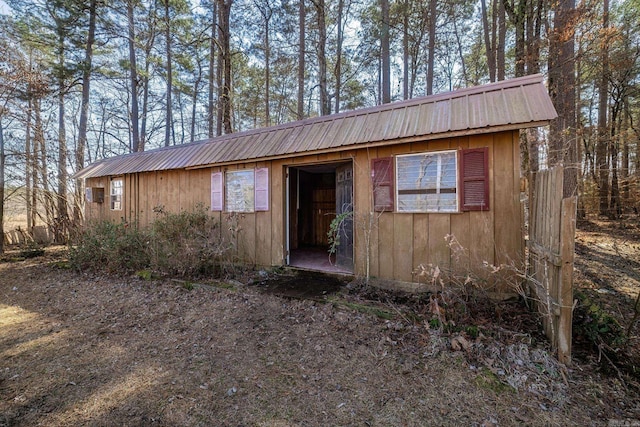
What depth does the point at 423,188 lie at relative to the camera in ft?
13.2

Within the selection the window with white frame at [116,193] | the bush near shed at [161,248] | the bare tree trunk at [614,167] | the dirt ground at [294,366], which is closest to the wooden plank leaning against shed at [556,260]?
the dirt ground at [294,366]

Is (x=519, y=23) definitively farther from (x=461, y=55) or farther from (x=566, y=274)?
(x=566, y=274)

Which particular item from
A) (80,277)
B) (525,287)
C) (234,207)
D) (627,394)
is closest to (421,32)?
(234,207)

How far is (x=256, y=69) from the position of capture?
46.6 feet

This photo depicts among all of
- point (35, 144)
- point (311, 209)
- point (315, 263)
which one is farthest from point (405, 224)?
point (35, 144)

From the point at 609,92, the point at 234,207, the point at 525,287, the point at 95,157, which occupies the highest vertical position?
the point at 609,92

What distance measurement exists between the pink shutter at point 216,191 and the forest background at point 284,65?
5.08 m

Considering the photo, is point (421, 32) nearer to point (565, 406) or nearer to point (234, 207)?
point (234, 207)

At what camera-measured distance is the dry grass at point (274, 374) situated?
1997 millimetres

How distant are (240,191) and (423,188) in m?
3.51

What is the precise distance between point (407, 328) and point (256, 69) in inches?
566

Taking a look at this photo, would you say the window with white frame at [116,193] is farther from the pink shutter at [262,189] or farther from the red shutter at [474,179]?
the red shutter at [474,179]

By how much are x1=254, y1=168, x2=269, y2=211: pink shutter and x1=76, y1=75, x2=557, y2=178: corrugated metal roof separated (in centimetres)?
31

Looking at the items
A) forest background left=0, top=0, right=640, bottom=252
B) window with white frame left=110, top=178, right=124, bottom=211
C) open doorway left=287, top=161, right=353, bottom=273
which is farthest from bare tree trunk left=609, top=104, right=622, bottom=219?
window with white frame left=110, top=178, right=124, bottom=211
